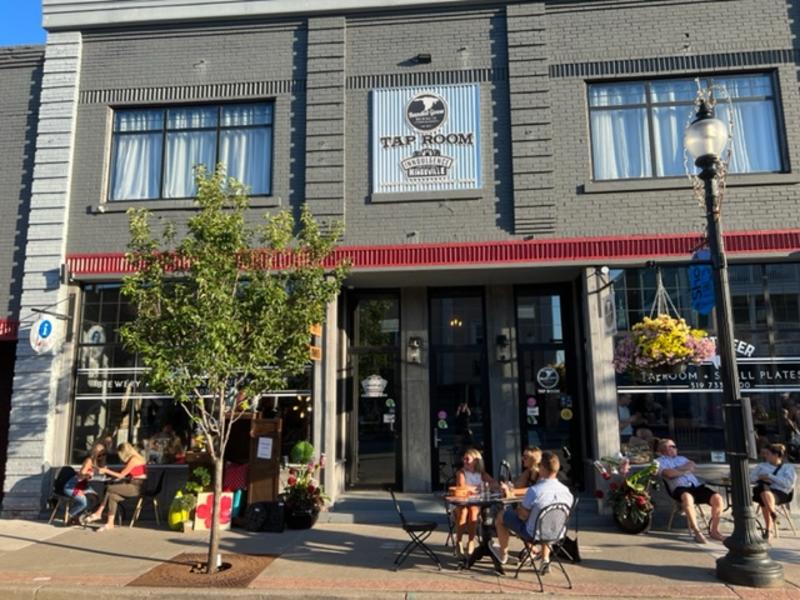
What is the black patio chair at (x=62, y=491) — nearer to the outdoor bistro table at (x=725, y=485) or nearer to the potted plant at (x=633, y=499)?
the potted plant at (x=633, y=499)

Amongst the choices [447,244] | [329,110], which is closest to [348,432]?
[447,244]

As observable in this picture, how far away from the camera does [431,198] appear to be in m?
10.7

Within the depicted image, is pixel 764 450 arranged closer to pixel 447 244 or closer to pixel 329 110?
pixel 447 244

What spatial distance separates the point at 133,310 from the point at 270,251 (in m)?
4.52

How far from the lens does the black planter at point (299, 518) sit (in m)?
9.29

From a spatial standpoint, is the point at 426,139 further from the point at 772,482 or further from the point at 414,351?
the point at 772,482

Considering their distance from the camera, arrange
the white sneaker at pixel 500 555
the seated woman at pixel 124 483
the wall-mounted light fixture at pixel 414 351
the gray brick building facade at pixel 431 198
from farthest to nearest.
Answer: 1. the wall-mounted light fixture at pixel 414 351
2. the gray brick building facade at pixel 431 198
3. the seated woman at pixel 124 483
4. the white sneaker at pixel 500 555

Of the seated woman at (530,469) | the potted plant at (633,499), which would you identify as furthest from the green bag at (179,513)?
the potted plant at (633,499)

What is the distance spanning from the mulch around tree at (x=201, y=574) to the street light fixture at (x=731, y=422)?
5.08m

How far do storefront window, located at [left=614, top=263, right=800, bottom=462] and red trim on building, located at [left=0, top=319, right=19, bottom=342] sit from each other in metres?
10.3

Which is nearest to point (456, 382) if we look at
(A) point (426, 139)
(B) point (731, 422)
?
(A) point (426, 139)

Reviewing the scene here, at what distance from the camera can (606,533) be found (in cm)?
883

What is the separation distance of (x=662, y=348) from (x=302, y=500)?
5592mm

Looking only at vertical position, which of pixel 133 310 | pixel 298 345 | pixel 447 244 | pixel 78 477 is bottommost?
pixel 78 477
